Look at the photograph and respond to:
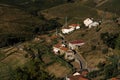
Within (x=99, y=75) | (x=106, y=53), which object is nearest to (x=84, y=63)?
(x=106, y=53)

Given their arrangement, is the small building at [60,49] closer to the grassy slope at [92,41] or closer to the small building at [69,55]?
the small building at [69,55]

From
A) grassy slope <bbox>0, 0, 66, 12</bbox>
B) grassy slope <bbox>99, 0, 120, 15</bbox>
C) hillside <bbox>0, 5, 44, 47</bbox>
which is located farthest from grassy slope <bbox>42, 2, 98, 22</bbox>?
hillside <bbox>0, 5, 44, 47</bbox>

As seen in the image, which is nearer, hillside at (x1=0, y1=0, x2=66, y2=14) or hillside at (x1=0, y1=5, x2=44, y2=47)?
hillside at (x1=0, y1=5, x2=44, y2=47)

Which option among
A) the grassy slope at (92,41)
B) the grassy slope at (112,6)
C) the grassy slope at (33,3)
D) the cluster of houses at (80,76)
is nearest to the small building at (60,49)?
the grassy slope at (92,41)

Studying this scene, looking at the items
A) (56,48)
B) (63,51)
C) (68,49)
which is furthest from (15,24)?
(63,51)

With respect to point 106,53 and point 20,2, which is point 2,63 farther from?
point 20,2

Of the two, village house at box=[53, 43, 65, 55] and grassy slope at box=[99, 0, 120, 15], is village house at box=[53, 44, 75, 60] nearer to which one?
village house at box=[53, 43, 65, 55]
